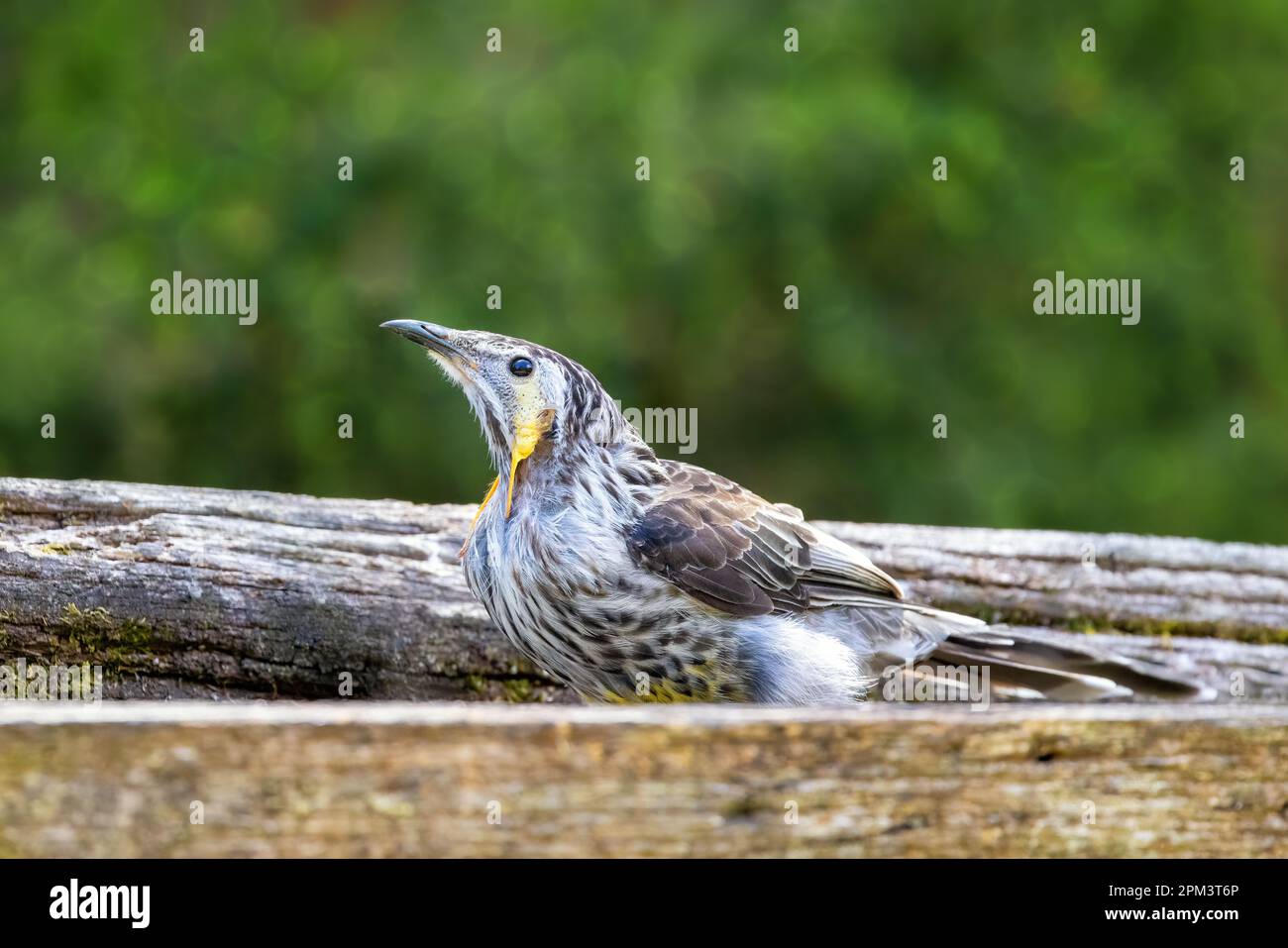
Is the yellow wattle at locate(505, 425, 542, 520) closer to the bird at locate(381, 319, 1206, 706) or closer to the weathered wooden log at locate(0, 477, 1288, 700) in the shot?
the bird at locate(381, 319, 1206, 706)

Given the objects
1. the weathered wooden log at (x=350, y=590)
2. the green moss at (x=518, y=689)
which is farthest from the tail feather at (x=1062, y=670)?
the green moss at (x=518, y=689)

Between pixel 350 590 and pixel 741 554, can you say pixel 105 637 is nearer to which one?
pixel 350 590

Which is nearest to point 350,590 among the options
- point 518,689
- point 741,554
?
point 518,689

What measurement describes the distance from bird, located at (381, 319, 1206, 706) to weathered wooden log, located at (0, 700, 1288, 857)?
4.67ft

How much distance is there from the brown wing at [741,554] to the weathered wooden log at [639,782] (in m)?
1.58

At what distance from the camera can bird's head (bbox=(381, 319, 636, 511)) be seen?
353cm

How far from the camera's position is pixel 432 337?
3.63m

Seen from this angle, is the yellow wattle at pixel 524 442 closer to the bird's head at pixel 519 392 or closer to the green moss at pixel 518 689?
the bird's head at pixel 519 392

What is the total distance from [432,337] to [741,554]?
961 mm

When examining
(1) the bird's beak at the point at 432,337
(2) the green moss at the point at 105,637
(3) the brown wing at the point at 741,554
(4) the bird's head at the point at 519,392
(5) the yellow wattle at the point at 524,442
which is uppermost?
(1) the bird's beak at the point at 432,337

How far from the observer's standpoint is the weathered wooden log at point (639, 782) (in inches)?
61.0

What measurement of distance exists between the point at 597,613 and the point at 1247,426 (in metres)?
5.24

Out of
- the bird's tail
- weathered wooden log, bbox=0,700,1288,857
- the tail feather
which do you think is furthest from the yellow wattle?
weathered wooden log, bbox=0,700,1288,857
